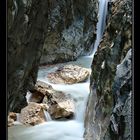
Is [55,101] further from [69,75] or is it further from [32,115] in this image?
[69,75]

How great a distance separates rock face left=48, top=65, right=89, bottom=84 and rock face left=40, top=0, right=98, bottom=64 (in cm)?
164

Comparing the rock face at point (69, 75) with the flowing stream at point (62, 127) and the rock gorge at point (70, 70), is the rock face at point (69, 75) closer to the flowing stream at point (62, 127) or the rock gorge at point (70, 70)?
the rock gorge at point (70, 70)

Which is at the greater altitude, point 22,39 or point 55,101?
point 22,39

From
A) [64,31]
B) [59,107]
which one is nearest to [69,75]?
[59,107]

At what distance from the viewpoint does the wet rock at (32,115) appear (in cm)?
724

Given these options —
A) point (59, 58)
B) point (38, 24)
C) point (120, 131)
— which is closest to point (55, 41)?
point (59, 58)

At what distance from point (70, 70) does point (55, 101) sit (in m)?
2.46

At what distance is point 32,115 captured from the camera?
7.36 meters

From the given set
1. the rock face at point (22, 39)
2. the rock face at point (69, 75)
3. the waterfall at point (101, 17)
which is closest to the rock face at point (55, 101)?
the rock face at point (69, 75)

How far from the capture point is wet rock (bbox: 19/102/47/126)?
7238 mm

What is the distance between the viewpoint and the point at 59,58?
12.4 metres

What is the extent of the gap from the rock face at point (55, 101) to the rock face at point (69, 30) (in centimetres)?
345
